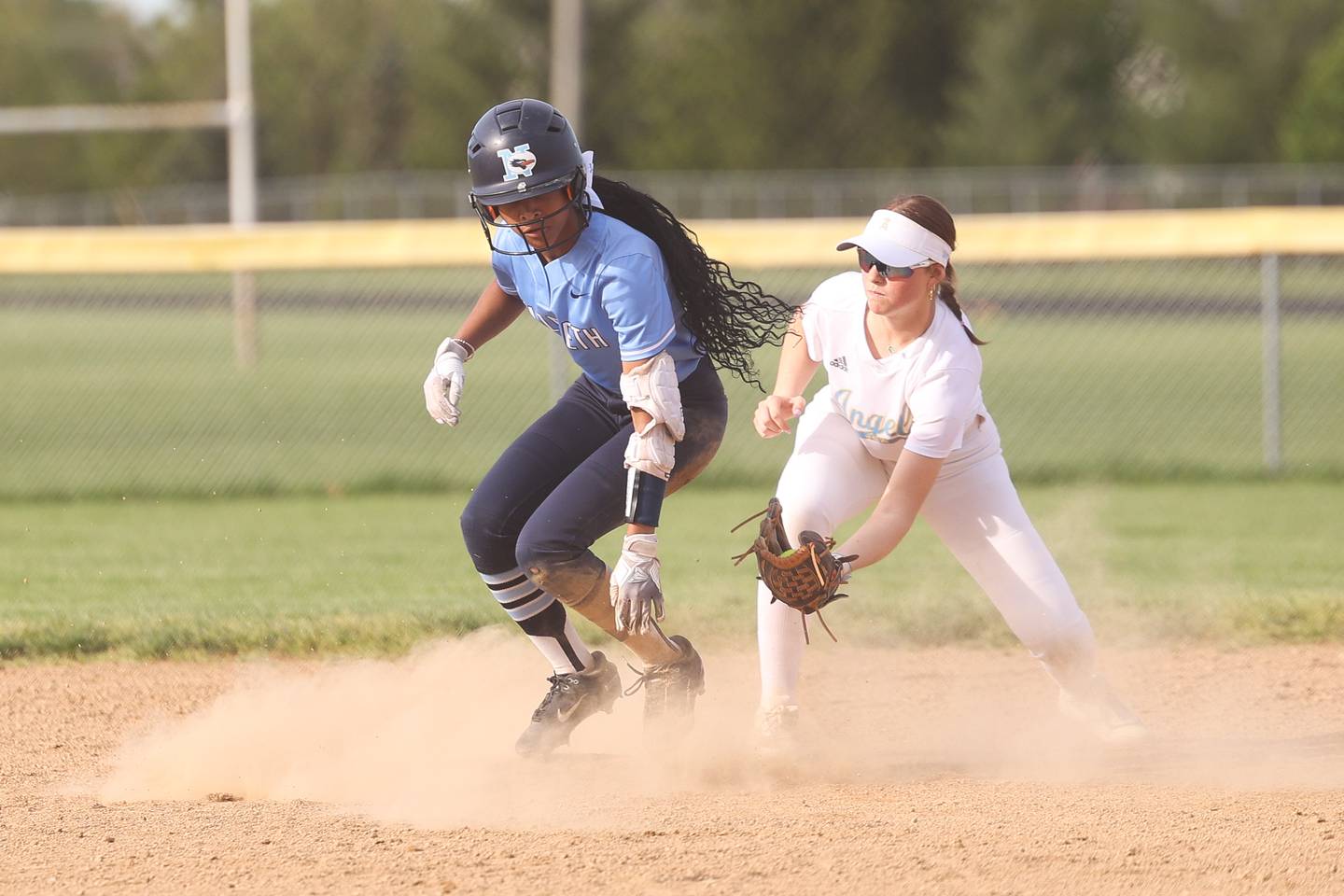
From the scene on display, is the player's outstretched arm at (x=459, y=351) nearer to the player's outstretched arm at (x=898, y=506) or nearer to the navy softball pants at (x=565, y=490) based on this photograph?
the navy softball pants at (x=565, y=490)

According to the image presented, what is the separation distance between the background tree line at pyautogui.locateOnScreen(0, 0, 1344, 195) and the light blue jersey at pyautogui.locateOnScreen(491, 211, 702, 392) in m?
28.0

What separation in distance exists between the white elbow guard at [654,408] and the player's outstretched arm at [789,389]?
0.36 m

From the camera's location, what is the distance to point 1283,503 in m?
10.3

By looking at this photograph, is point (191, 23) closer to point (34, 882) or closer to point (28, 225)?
point (28, 225)

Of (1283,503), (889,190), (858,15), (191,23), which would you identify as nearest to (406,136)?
(191,23)

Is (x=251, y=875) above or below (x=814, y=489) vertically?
below

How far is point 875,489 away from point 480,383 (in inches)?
460

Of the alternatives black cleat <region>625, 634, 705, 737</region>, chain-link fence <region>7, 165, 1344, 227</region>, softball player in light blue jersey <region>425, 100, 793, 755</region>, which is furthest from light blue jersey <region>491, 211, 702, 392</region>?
chain-link fence <region>7, 165, 1344, 227</region>

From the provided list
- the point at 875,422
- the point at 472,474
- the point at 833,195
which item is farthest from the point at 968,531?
the point at 833,195

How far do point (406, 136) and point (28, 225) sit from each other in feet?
61.2

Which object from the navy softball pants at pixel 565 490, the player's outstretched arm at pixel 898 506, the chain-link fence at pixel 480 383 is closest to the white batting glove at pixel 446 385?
the navy softball pants at pixel 565 490

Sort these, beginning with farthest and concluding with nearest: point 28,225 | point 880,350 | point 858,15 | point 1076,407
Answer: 1. point 858,15
2. point 28,225
3. point 1076,407
4. point 880,350

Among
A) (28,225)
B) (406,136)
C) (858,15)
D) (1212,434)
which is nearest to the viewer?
(1212,434)

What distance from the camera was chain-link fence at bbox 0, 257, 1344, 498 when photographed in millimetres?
11906
